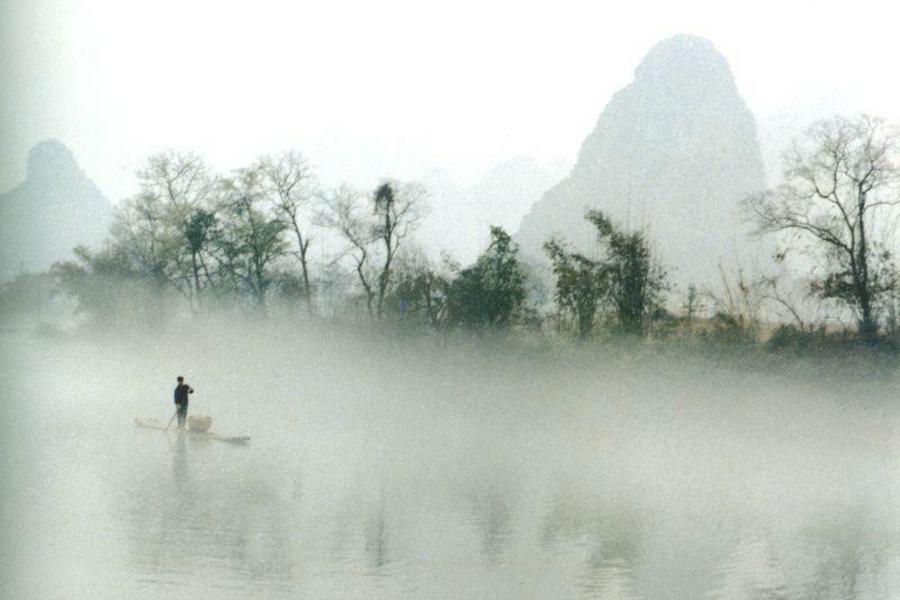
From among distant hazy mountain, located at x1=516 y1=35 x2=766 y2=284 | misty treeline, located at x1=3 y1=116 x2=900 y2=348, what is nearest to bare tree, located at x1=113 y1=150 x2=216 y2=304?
misty treeline, located at x1=3 y1=116 x2=900 y2=348

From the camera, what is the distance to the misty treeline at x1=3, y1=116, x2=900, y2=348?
23953 millimetres

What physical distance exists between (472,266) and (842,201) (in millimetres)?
9342

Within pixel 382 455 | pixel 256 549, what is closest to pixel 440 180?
pixel 382 455

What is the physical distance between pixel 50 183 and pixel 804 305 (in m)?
23.2

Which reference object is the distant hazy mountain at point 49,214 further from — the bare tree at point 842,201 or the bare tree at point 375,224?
the bare tree at point 842,201

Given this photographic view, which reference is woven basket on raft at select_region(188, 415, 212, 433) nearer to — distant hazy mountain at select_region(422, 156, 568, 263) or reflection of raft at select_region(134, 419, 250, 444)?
Answer: reflection of raft at select_region(134, 419, 250, 444)

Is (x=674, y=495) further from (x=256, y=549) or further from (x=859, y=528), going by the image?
(x=256, y=549)

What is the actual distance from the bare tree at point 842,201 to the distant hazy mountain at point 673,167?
4.15 metres

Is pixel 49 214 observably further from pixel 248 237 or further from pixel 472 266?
pixel 472 266

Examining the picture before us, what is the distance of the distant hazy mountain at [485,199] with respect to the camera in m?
33.8

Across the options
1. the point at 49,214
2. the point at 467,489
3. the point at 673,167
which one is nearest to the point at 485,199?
the point at 673,167

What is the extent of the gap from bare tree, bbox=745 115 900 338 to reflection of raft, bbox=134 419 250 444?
12538 mm

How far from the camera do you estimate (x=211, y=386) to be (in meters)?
34.7

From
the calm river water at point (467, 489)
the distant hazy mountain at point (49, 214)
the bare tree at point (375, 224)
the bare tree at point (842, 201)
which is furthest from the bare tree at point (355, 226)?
the bare tree at point (842, 201)
